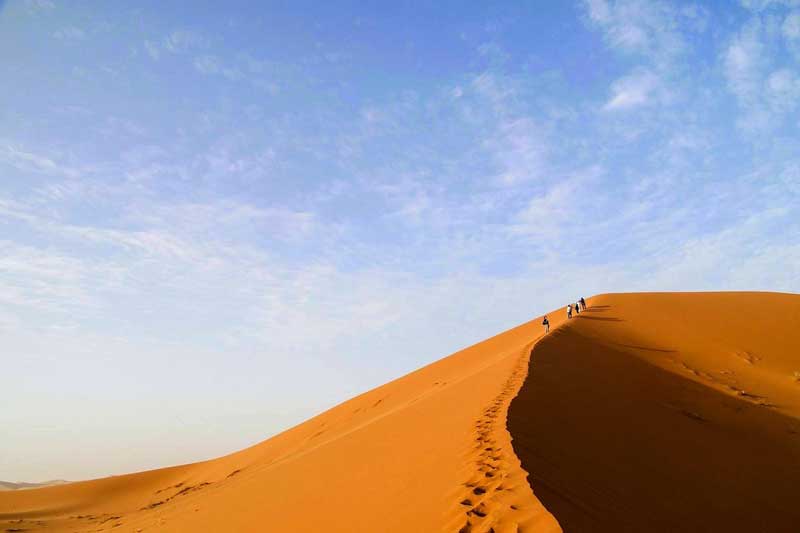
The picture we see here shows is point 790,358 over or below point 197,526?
below

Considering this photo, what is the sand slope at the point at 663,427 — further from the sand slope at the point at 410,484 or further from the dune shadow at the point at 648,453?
the sand slope at the point at 410,484

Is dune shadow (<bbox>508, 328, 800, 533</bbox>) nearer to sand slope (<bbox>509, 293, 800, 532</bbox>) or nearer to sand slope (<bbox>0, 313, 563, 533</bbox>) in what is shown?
sand slope (<bbox>509, 293, 800, 532</bbox>)

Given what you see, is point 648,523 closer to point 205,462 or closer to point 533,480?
point 533,480

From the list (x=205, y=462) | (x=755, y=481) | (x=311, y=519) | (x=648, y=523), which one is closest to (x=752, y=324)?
(x=755, y=481)

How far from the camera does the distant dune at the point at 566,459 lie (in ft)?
15.2

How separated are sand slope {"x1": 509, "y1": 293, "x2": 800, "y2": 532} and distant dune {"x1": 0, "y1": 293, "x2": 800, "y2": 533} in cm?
3

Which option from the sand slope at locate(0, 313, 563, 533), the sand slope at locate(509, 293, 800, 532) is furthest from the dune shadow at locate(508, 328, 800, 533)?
the sand slope at locate(0, 313, 563, 533)

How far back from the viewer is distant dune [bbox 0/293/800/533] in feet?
15.2

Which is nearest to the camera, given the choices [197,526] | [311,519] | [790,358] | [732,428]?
[311,519]

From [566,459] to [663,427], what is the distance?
174 inches

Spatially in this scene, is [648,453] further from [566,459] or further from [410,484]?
[410,484]

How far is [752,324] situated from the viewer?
845 inches

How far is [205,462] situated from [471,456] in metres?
27.1

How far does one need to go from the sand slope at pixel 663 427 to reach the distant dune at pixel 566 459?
0.11 feet
